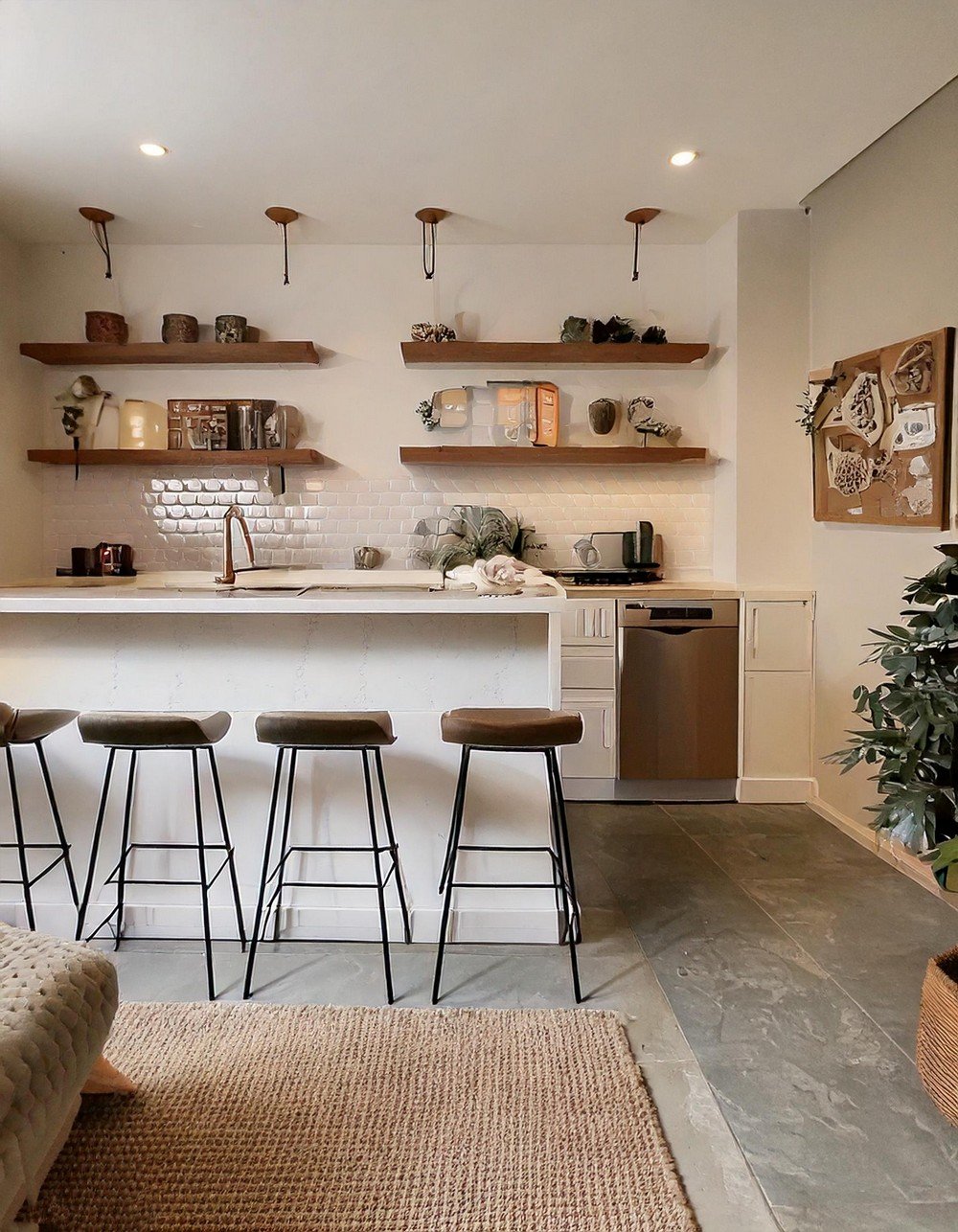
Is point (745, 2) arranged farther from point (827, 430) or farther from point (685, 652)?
point (685, 652)

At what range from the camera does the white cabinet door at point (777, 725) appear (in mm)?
4152

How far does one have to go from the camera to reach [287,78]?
293 centimetres

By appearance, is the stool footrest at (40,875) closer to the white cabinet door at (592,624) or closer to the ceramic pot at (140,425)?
the white cabinet door at (592,624)

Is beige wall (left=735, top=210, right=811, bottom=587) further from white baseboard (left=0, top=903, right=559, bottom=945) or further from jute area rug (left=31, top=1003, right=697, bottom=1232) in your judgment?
jute area rug (left=31, top=1003, right=697, bottom=1232)

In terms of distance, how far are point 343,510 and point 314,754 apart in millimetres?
2275

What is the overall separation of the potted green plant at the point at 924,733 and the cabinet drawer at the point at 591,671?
216cm

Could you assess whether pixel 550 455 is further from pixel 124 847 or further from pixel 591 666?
pixel 124 847

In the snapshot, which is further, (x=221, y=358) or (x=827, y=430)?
(x=221, y=358)

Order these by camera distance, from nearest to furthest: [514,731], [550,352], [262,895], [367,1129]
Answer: [367,1129] → [514,731] → [262,895] → [550,352]

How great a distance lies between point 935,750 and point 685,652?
2228mm

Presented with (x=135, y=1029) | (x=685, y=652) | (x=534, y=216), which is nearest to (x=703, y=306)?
(x=534, y=216)

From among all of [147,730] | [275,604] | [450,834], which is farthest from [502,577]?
[147,730]

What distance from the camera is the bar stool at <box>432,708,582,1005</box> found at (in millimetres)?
2281

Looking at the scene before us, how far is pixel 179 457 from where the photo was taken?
14.6ft
